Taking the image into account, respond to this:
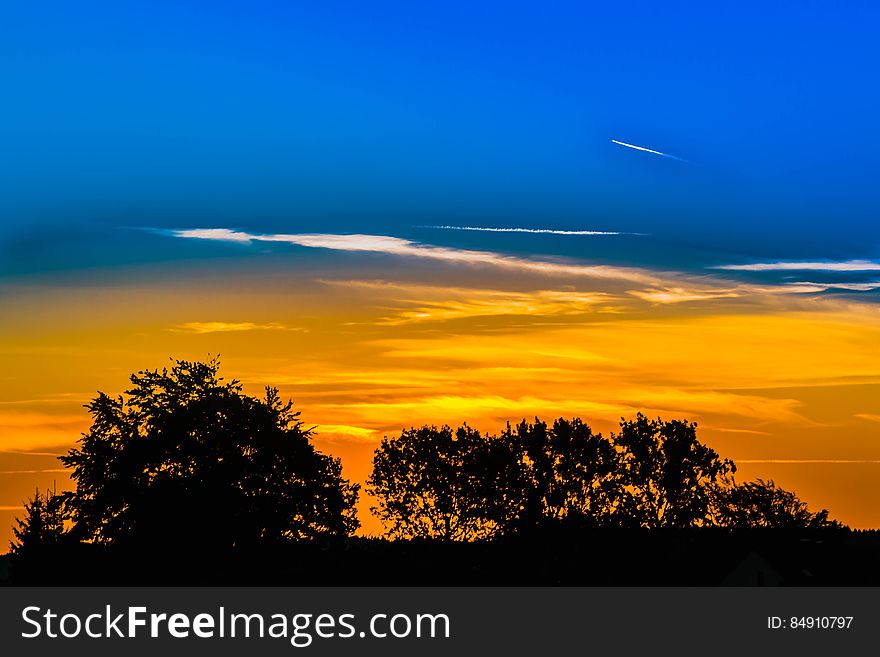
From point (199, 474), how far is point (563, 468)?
5688 centimetres

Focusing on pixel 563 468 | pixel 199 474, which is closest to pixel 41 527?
pixel 199 474

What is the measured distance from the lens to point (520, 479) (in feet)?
433

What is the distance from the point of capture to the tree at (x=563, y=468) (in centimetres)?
13088

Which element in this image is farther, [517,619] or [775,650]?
[517,619]

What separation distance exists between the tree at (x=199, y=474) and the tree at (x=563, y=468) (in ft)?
156

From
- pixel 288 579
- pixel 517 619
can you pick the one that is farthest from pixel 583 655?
pixel 288 579

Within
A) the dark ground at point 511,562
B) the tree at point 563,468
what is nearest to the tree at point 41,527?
the dark ground at point 511,562

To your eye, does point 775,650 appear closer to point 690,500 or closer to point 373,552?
point 373,552

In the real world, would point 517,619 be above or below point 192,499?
below

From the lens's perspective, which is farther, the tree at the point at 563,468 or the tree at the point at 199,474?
the tree at the point at 563,468

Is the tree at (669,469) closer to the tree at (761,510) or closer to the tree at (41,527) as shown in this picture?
the tree at (761,510)

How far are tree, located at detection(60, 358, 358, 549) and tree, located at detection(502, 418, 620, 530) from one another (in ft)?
156

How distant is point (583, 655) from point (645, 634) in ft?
14.1

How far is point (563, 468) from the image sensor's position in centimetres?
13288
